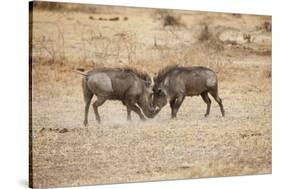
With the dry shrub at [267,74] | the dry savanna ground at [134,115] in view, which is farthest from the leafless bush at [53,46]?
the dry shrub at [267,74]

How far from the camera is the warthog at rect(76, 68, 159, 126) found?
4.37 metres

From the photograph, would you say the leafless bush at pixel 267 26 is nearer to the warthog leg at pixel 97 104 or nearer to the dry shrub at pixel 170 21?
the dry shrub at pixel 170 21

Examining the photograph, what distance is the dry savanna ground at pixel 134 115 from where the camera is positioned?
4.25 meters

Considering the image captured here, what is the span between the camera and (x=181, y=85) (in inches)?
183

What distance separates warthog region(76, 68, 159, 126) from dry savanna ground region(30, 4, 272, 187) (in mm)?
43

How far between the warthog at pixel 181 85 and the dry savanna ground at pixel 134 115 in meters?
0.04

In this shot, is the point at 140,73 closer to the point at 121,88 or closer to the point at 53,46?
the point at 121,88

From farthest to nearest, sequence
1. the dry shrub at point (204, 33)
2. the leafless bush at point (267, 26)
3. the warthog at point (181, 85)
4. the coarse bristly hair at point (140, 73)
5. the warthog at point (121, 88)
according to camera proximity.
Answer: the leafless bush at point (267, 26) → the dry shrub at point (204, 33) → the warthog at point (181, 85) → the coarse bristly hair at point (140, 73) → the warthog at point (121, 88)

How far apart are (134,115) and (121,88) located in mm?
202

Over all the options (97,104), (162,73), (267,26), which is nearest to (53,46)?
(97,104)

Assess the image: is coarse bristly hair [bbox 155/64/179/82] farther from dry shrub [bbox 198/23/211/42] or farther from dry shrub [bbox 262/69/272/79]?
dry shrub [bbox 262/69/272/79]
